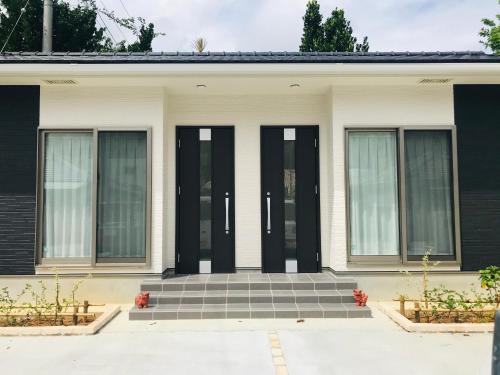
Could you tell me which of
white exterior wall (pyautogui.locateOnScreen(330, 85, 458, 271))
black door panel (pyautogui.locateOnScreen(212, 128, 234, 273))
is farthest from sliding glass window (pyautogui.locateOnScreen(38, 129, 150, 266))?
white exterior wall (pyautogui.locateOnScreen(330, 85, 458, 271))

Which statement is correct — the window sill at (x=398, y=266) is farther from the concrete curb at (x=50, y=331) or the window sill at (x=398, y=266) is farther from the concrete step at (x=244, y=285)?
the concrete curb at (x=50, y=331)

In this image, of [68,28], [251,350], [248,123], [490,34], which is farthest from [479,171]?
[490,34]

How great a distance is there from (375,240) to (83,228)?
467 cm

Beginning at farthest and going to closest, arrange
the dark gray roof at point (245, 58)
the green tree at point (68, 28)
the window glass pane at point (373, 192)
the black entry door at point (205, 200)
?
the green tree at point (68, 28), the black entry door at point (205, 200), the window glass pane at point (373, 192), the dark gray roof at point (245, 58)

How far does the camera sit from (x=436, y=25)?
13.7 meters

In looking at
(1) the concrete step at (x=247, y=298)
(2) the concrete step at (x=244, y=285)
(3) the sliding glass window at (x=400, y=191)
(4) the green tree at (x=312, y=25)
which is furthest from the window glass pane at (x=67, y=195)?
(4) the green tree at (x=312, y=25)

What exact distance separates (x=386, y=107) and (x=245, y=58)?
2422 mm

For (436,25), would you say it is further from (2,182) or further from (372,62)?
(2,182)

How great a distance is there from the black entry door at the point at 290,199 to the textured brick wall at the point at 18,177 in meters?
3.74

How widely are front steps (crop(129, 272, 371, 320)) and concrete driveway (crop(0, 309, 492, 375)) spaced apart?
0.68 ft


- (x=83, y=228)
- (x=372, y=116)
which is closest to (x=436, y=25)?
(x=372, y=116)

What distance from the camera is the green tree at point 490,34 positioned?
18.2 metres

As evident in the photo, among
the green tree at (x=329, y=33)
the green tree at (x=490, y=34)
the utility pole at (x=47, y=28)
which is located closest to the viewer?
the utility pole at (x=47, y=28)

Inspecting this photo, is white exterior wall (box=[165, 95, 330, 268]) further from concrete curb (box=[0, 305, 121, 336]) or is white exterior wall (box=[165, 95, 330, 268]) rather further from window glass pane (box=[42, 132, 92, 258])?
concrete curb (box=[0, 305, 121, 336])
